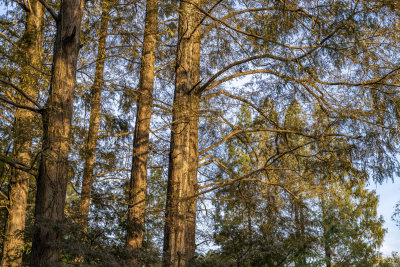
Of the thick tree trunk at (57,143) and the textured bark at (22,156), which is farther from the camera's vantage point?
the textured bark at (22,156)

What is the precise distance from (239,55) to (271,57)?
5.05 ft

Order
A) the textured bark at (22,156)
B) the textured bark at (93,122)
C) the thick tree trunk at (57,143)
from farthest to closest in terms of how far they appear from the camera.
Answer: the textured bark at (93,122)
the textured bark at (22,156)
the thick tree trunk at (57,143)

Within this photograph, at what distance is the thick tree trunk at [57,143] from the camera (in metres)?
4.60

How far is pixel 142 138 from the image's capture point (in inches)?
320

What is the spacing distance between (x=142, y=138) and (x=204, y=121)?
1.55 metres

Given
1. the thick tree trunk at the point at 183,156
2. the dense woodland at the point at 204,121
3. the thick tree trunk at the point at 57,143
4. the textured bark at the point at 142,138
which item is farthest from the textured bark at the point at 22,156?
the thick tree trunk at the point at 183,156

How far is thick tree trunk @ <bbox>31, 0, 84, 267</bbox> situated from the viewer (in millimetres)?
4602

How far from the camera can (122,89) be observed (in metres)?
7.84

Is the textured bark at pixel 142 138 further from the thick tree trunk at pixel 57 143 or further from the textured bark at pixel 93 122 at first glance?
the thick tree trunk at pixel 57 143

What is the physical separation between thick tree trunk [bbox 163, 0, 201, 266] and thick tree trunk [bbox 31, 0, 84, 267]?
2.00 metres

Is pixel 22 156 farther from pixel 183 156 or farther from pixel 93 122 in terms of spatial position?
pixel 183 156

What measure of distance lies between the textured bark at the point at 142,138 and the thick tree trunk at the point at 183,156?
548 mm

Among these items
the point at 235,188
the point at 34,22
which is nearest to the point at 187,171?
the point at 235,188

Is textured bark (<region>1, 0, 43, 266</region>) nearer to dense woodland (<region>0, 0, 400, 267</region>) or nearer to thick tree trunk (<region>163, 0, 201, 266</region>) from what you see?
dense woodland (<region>0, 0, 400, 267</region>)
